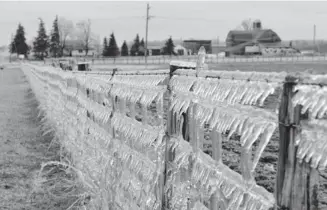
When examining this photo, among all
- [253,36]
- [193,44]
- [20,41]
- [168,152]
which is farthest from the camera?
[193,44]

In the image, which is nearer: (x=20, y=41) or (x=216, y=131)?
(x=216, y=131)

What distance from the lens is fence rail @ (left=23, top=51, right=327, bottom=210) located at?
4.45 feet

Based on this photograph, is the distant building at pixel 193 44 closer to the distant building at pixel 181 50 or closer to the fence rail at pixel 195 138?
the distant building at pixel 181 50

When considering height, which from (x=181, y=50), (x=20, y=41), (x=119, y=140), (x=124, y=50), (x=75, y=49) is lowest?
(x=119, y=140)

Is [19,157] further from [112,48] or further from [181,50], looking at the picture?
[181,50]

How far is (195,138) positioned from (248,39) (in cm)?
11262

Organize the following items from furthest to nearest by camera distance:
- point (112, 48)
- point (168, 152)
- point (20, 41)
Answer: point (20, 41) → point (112, 48) → point (168, 152)

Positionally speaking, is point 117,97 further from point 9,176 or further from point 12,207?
point 9,176

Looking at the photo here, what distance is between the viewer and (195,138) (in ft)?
7.64

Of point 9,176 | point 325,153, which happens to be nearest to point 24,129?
point 9,176

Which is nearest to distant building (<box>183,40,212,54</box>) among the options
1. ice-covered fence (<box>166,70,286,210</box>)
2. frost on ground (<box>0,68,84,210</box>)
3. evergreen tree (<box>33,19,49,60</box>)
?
evergreen tree (<box>33,19,49,60</box>)

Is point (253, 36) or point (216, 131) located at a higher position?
point (253, 36)

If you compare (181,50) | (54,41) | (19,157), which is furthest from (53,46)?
(19,157)

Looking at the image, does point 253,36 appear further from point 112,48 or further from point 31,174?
point 31,174
